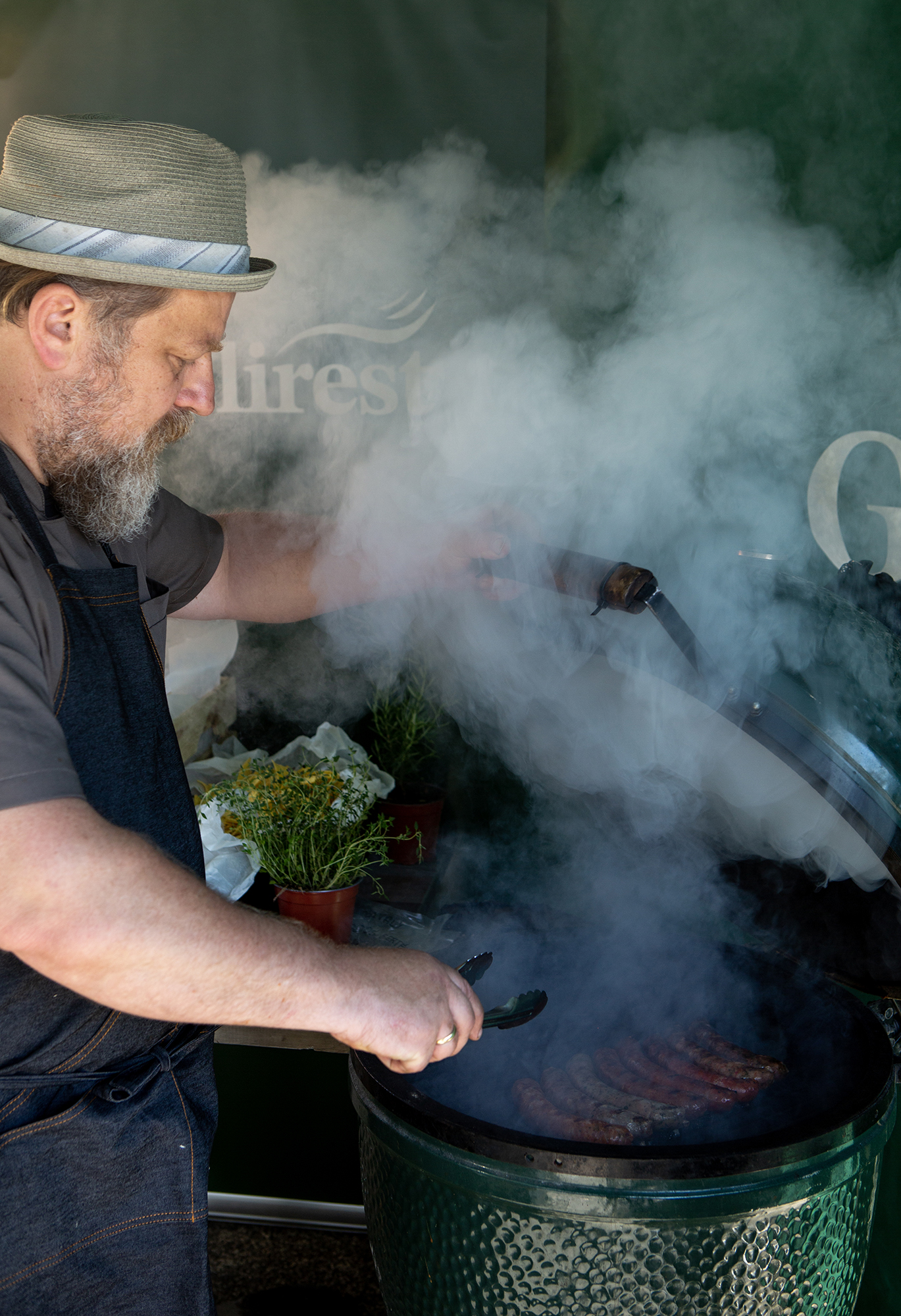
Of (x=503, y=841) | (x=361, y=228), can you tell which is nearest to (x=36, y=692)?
(x=503, y=841)

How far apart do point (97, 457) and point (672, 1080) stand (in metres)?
1.37

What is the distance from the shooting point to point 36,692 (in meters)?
1.14

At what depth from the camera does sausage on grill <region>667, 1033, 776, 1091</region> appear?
166 cm

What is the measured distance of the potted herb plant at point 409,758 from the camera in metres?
2.64

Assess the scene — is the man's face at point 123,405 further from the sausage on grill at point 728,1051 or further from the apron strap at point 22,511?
the sausage on grill at point 728,1051

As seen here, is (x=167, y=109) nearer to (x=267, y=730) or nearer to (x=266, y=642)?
(x=266, y=642)

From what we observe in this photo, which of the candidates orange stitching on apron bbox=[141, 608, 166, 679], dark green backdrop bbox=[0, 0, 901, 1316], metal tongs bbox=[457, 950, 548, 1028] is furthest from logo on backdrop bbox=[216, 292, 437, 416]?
metal tongs bbox=[457, 950, 548, 1028]

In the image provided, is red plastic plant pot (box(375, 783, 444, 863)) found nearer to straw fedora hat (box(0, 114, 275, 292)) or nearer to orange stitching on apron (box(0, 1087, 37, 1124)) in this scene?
orange stitching on apron (box(0, 1087, 37, 1124))

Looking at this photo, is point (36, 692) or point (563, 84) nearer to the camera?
point (36, 692)

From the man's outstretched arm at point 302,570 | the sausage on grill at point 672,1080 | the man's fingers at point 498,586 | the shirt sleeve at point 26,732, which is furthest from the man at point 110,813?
the man's fingers at point 498,586

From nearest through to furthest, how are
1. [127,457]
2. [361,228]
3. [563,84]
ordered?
[127,457], [563,84], [361,228]

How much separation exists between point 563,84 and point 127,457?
180 cm

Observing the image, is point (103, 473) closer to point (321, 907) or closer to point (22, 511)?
point (22, 511)

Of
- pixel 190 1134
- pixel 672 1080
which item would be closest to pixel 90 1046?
pixel 190 1134
